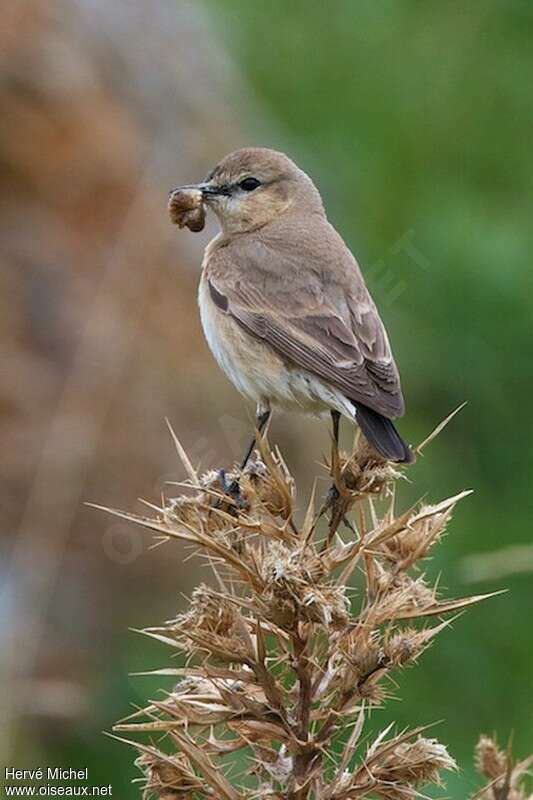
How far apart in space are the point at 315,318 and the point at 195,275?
15.7 ft

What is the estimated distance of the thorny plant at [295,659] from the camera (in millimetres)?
2549

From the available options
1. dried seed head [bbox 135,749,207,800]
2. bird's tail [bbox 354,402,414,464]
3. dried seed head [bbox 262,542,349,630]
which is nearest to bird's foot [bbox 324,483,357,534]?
bird's tail [bbox 354,402,414,464]

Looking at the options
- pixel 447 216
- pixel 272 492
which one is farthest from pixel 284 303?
pixel 447 216

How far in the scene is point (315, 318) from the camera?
4910 millimetres

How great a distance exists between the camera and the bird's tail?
11.0 feet

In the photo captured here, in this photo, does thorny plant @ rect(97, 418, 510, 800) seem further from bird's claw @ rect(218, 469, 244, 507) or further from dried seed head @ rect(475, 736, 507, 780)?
bird's claw @ rect(218, 469, 244, 507)

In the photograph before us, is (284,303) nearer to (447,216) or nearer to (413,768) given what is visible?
(413,768)

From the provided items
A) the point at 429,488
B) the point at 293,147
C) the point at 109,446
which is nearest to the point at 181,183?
the point at 293,147

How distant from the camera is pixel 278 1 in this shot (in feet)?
35.9

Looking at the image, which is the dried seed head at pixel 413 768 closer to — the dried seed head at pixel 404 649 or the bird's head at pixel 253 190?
the dried seed head at pixel 404 649

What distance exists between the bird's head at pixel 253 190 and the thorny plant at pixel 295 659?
3023 millimetres

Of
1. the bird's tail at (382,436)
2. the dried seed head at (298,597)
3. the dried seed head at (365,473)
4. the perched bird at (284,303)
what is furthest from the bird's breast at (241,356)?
the dried seed head at (298,597)

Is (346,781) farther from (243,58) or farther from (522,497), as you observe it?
(243,58)

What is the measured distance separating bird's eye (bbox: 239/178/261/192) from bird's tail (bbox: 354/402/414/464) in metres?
1.56
